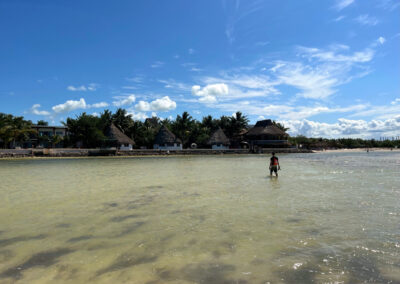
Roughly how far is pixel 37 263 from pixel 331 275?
3.73 m

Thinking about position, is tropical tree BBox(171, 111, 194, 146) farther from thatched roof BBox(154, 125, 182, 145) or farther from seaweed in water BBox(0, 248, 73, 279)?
seaweed in water BBox(0, 248, 73, 279)

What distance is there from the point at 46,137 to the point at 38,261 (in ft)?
163

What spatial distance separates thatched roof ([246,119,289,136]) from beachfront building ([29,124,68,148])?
36065 mm

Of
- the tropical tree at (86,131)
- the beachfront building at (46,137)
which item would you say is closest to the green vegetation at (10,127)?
the beachfront building at (46,137)

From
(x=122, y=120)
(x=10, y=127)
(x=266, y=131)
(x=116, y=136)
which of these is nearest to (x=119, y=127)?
(x=122, y=120)

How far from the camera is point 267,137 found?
4838 centimetres

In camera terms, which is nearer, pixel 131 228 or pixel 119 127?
pixel 131 228

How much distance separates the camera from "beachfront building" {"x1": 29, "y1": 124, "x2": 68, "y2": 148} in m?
44.9

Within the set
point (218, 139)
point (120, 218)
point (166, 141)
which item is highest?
point (218, 139)

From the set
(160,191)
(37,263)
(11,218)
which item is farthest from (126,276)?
(160,191)

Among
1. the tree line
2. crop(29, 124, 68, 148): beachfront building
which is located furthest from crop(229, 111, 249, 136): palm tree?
crop(29, 124, 68, 148): beachfront building

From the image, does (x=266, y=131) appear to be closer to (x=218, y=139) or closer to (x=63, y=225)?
(x=218, y=139)

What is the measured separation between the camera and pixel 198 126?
50.8 meters

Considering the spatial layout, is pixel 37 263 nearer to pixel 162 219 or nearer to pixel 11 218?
pixel 162 219
